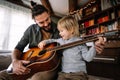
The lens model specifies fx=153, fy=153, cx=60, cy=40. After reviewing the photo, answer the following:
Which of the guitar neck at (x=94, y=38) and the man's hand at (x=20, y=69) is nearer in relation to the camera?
the guitar neck at (x=94, y=38)

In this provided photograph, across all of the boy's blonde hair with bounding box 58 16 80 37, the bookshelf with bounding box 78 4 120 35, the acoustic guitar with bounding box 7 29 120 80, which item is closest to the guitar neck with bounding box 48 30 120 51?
the acoustic guitar with bounding box 7 29 120 80

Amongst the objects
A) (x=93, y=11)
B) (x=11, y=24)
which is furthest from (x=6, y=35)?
(x=93, y=11)

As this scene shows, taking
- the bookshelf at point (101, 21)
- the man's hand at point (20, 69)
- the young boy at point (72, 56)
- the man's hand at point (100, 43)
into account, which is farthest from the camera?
the bookshelf at point (101, 21)

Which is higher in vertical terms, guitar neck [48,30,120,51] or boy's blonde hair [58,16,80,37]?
boy's blonde hair [58,16,80,37]

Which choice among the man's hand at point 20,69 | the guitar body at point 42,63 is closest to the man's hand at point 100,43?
the guitar body at point 42,63

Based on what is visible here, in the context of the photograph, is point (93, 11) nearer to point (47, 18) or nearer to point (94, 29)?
point (94, 29)

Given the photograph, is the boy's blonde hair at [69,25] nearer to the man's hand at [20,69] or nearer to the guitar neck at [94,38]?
the guitar neck at [94,38]

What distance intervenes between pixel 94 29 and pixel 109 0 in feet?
2.66

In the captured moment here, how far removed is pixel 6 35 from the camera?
12.8 feet

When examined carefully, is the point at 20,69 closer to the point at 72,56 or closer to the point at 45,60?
the point at 45,60

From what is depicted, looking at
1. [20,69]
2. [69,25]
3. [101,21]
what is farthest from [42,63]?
[101,21]

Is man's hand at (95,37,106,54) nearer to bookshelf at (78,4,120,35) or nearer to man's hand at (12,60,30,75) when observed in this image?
man's hand at (12,60,30,75)

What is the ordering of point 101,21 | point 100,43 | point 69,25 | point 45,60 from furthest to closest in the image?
point 101,21, point 69,25, point 45,60, point 100,43

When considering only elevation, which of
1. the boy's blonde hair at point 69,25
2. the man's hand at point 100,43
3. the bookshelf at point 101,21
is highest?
the bookshelf at point 101,21
